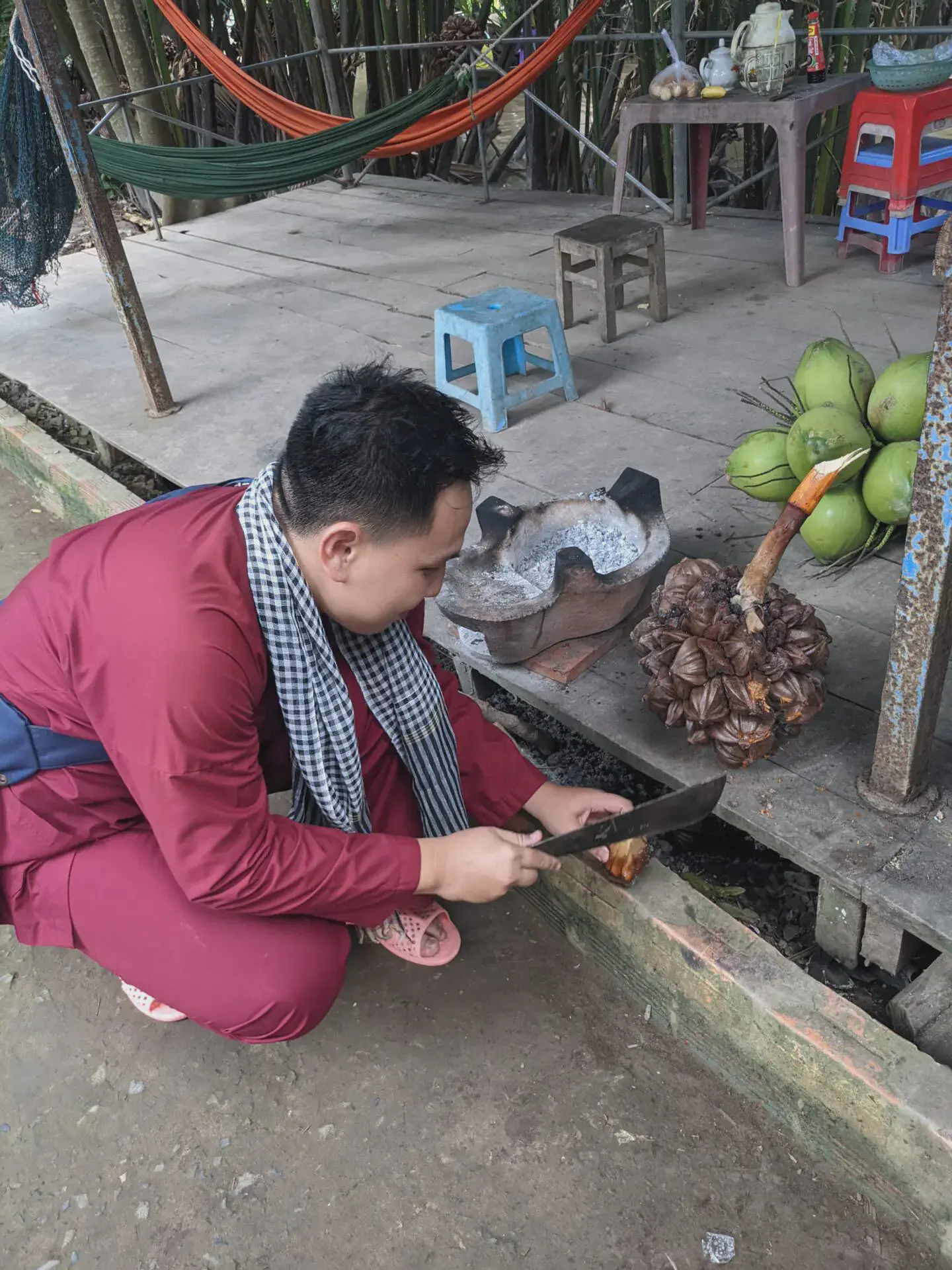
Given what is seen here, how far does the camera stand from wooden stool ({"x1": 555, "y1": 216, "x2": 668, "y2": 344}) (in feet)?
11.5

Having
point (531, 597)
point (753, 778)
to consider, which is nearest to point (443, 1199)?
point (753, 778)

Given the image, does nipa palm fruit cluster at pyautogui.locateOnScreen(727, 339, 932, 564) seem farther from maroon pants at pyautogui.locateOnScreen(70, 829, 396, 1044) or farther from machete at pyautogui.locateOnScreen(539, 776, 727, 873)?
maroon pants at pyautogui.locateOnScreen(70, 829, 396, 1044)

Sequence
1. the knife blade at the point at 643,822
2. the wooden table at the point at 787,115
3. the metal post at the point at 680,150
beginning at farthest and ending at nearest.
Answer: the metal post at the point at 680,150, the wooden table at the point at 787,115, the knife blade at the point at 643,822

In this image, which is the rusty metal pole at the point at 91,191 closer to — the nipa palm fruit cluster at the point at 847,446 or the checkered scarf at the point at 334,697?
the nipa palm fruit cluster at the point at 847,446

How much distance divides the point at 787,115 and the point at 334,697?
3157 millimetres

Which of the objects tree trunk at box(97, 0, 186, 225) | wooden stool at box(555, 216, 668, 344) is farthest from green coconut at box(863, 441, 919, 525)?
tree trunk at box(97, 0, 186, 225)

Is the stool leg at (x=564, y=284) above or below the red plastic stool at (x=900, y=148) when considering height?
below

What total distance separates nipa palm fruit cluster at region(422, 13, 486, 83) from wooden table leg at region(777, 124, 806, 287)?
6.87ft

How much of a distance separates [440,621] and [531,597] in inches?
15.7

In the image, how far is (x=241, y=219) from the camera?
6.31 meters

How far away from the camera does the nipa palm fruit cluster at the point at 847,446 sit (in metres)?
2.09

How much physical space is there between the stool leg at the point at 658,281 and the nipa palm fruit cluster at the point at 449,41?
2131 millimetres

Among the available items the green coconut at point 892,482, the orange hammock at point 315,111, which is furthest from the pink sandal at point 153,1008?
the orange hammock at point 315,111

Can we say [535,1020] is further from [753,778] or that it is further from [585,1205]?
[753,778]
